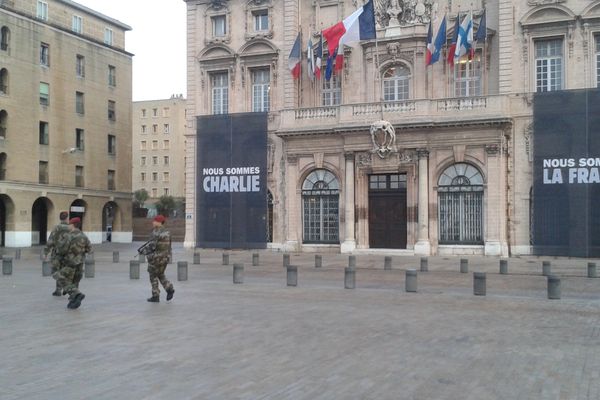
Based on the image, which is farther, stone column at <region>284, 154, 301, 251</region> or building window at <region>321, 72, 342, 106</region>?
building window at <region>321, 72, 342, 106</region>

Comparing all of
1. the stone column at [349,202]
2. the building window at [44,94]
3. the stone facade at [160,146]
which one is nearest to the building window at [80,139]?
the building window at [44,94]

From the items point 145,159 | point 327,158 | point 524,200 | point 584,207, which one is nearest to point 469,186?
point 524,200

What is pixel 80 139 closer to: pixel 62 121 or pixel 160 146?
pixel 62 121

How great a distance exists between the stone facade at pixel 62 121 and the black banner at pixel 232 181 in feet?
45.9

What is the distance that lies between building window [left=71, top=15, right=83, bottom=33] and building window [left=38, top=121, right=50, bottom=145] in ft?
26.3

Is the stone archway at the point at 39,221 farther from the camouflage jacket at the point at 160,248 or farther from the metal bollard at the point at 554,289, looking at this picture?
the metal bollard at the point at 554,289

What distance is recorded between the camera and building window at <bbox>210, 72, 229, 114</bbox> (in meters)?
38.5

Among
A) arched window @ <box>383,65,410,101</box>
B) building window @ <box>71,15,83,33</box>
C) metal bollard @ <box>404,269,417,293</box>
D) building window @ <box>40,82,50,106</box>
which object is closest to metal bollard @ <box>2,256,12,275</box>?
metal bollard @ <box>404,269,417,293</box>

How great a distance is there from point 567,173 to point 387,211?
28.6ft

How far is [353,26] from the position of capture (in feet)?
102

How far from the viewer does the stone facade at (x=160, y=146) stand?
91500 mm

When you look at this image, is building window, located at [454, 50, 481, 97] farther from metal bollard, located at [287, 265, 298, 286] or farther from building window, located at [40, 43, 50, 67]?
building window, located at [40, 43, 50, 67]

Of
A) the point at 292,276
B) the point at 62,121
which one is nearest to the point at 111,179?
the point at 62,121

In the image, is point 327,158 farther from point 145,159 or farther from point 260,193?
point 145,159
